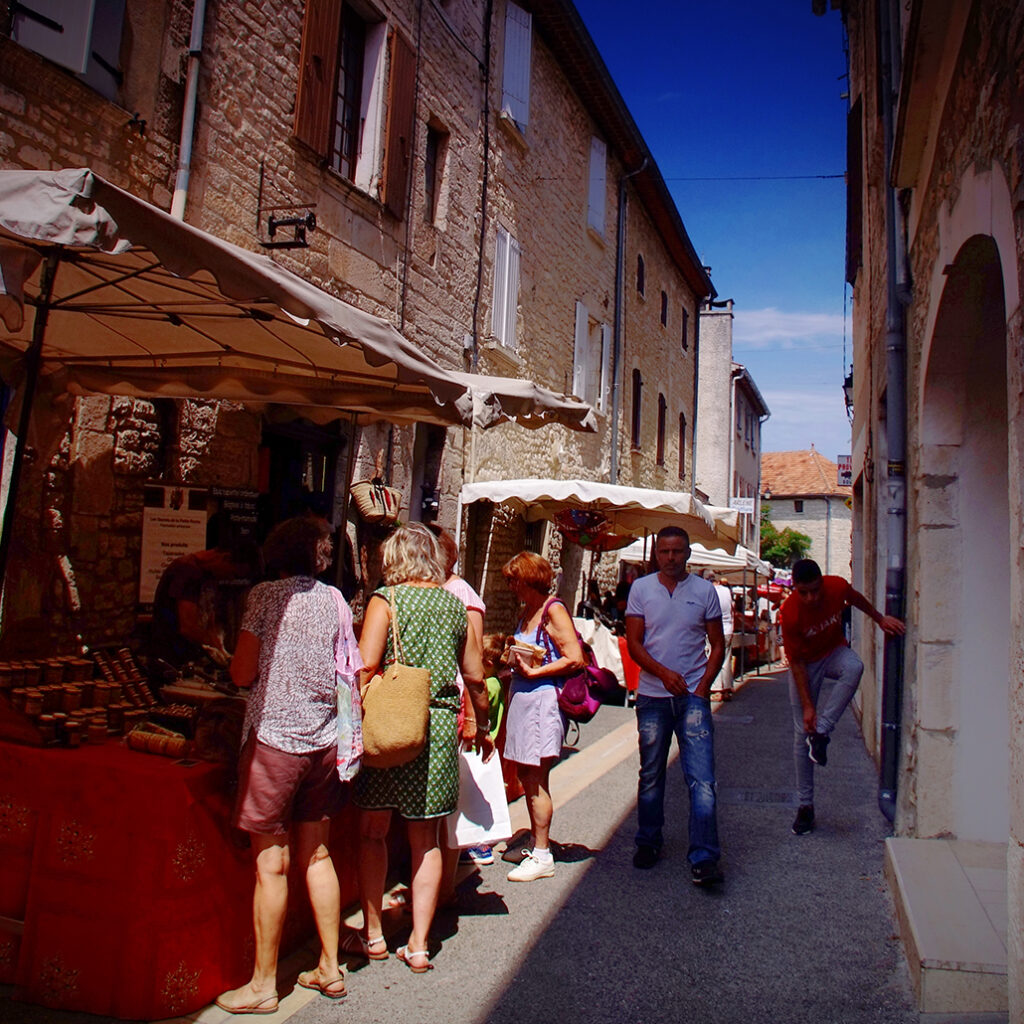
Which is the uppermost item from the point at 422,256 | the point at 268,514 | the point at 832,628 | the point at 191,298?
the point at 422,256

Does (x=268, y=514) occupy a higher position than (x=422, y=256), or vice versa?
(x=422, y=256)

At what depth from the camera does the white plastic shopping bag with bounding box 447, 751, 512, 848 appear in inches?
159

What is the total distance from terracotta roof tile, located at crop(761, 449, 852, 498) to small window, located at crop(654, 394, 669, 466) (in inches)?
1139

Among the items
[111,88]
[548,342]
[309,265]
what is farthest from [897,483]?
[548,342]

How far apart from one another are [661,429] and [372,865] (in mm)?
17576

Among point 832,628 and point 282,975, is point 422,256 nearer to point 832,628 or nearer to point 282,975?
point 832,628

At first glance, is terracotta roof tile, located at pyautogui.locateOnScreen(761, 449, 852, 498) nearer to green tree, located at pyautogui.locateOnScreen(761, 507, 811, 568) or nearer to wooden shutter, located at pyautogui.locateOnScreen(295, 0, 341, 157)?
green tree, located at pyautogui.locateOnScreen(761, 507, 811, 568)

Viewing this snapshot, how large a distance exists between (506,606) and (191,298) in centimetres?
907

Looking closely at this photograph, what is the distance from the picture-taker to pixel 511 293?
12242 mm

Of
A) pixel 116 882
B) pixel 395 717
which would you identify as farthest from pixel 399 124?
pixel 116 882

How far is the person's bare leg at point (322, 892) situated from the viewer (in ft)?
11.0

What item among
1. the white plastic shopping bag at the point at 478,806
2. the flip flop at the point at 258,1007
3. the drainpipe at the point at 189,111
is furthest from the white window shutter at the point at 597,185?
the flip flop at the point at 258,1007

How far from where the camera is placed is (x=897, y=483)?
5930 mm

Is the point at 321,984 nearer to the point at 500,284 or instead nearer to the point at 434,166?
the point at 434,166
